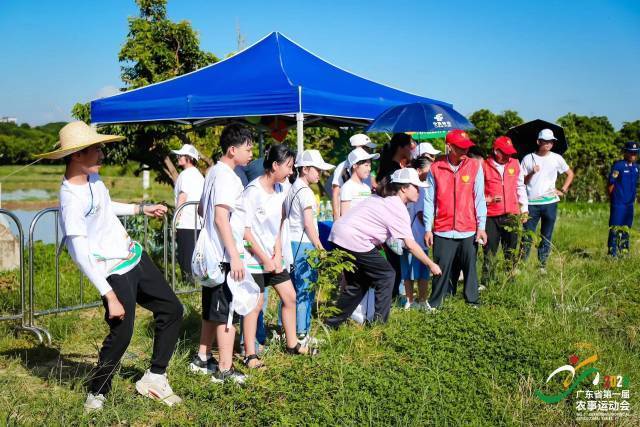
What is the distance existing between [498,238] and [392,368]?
307 centimetres

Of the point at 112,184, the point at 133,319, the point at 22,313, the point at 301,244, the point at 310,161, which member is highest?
Result: the point at 310,161

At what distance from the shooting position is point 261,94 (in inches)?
239

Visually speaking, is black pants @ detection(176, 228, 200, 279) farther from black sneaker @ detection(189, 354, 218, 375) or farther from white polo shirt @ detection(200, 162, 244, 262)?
white polo shirt @ detection(200, 162, 244, 262)

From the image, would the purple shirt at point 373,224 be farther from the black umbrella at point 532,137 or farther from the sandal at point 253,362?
the black umbrella at point 532,137

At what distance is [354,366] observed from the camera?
13.1ft

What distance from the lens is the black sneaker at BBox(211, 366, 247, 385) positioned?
390cm

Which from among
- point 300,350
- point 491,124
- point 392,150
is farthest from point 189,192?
point 491,124

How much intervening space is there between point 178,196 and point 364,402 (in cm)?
368

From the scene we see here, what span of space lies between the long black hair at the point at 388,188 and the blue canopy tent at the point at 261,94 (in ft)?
4.28

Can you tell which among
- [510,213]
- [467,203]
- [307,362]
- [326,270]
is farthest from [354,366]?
[510,213]

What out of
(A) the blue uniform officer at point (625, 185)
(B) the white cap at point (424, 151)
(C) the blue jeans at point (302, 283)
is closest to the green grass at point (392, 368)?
(C) the blue jeans at point (302, 283)

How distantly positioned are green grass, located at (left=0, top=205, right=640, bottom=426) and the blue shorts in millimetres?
387

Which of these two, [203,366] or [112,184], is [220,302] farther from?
[112,184]
